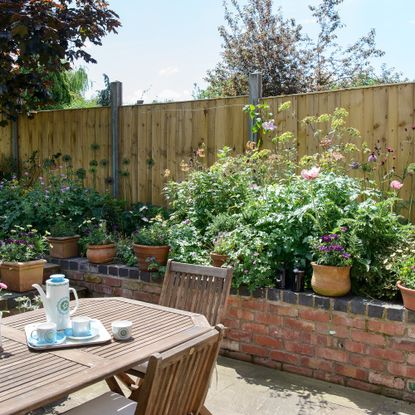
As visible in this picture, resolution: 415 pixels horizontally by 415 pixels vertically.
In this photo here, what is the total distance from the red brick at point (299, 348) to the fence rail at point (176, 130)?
66.4 inches

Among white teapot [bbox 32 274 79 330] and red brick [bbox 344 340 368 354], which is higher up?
white teapot [bbox 32 274 79 330]

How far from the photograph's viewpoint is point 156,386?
152cm

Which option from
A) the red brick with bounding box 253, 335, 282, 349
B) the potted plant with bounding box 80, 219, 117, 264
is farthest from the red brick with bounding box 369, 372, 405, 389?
the potted plant with bounding box 80, 219, 117, 264

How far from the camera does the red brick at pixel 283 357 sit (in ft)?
11.1

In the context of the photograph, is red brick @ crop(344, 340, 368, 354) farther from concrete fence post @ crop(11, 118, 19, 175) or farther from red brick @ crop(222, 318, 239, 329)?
concrete fence post @ crop(11, 118, 19, 175)

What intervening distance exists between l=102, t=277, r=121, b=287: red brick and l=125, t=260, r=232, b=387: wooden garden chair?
4.94ft

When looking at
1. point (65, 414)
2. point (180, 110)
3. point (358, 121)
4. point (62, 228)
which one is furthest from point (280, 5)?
point (65, 414)

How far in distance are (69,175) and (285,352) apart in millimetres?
4027

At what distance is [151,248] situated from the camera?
409 cm

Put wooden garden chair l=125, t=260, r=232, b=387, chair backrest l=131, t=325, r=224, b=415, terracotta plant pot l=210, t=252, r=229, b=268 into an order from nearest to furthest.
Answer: chair backrest l=131, t=325, r=224, b=415, wooden garden chair l=125, t=260, r=232, b=387, terracotta plant pot l=210, t=252, r=229, b=268

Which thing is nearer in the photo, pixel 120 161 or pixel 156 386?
pixel 156 386

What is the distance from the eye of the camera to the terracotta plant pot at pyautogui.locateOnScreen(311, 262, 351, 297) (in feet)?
10.6

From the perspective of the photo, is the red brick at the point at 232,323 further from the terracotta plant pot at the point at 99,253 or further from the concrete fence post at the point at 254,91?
the concrete fence post at the point at 254,91

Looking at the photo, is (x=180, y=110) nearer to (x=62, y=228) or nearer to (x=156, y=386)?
(x=62, y=228)
